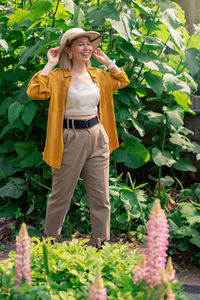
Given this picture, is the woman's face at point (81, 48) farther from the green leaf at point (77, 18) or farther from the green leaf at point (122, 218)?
the green leaf at point (122, 218)

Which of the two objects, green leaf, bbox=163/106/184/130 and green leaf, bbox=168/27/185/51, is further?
green leaf, bbox=163/106/184/130

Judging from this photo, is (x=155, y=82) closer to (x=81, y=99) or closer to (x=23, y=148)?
(x=81, y=99)

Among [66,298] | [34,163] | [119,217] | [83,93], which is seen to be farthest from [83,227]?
[66,298]

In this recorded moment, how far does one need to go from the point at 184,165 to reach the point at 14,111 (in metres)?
1.74

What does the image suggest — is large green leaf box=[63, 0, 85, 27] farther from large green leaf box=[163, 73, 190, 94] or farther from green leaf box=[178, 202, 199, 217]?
green leaf box=[178, 202, 199, 217]

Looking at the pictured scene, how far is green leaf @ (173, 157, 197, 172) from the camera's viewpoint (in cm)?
416

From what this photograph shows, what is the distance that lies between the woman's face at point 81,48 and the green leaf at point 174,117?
45.9 inches

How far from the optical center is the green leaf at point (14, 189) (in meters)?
3.87

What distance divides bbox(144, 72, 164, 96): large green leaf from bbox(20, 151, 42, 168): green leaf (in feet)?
3.87

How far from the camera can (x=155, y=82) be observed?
369cm

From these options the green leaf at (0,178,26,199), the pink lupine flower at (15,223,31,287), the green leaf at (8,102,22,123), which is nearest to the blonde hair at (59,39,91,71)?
the green leaf at (8,102,22,123)

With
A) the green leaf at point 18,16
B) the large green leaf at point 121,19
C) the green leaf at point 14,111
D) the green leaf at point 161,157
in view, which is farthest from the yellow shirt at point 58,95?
the green leaf at point 161,157

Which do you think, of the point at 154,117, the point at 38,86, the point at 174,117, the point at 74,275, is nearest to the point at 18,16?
the point at 38,86

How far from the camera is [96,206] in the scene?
3.18 m
